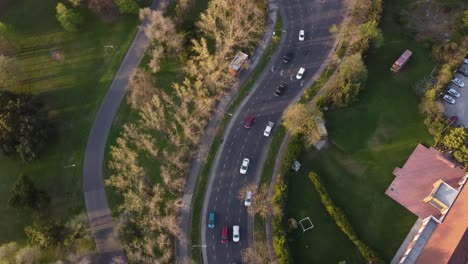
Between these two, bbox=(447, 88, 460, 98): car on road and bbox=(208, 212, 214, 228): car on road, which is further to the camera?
bbox=(447, 88, 460, 98): car on road

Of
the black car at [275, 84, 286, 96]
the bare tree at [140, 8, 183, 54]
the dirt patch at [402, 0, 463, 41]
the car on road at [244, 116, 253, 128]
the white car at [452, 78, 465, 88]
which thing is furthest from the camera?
the dirt patch at [402, 0, 463, 41]

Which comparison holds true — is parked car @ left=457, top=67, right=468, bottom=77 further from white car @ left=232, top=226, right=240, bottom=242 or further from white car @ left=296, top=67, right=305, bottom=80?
white car @ left=232, top=226, right=240, bottom=242

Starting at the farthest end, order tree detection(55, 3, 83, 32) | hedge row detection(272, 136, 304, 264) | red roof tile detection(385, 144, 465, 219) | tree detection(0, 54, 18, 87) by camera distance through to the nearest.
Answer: tree detection(55, 3, 83, 32) < tree detection(0, 54, 18, 87) < red roof tile detection(385, 144, 465, 219) < hedge row detection(272, 136, 304, 264)

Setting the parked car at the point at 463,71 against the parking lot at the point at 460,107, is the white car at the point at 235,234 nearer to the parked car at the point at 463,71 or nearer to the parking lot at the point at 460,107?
the parking lot at the point at 460,107

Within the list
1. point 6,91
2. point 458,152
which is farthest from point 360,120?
point 6,91

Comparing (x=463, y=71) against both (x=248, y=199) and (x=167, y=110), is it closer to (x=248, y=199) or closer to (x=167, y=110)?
(x=248, y=199)

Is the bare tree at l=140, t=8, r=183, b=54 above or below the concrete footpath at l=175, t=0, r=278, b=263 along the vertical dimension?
above

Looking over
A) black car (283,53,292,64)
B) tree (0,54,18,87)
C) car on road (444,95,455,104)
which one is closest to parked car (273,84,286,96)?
black car (283,53,292,64)
